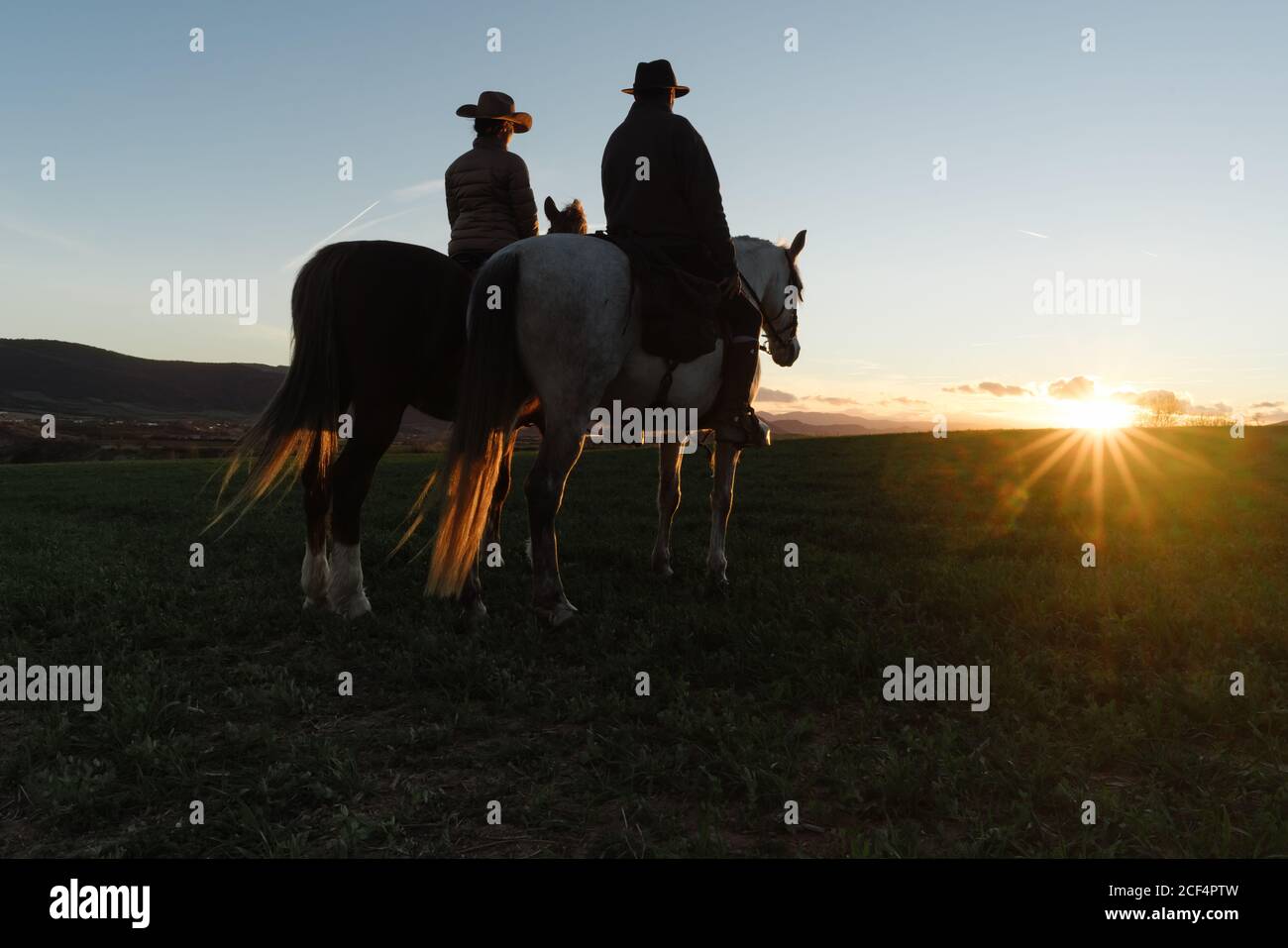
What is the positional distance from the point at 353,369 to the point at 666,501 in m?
3.49

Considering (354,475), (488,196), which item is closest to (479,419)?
(354,475)

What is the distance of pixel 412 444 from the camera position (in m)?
43.1

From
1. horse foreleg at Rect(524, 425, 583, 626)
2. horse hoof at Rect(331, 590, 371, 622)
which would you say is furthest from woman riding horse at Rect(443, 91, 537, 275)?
horse hoof at Rect(331, 590, 371, 622)

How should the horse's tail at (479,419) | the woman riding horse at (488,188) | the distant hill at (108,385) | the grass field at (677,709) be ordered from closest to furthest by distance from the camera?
1. the grass field at (677,709)
2. the horse's tail at (479,419)
3. the woman riding horse at (488,188)
4. the distant hill at (108,385)

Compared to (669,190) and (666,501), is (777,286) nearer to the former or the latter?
(669,190)

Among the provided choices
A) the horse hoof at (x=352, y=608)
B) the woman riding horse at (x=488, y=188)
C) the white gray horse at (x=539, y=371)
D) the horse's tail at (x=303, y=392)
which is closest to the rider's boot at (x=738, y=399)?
the white gray horse at (x=539, y=371)

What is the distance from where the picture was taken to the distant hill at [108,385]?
169375mm

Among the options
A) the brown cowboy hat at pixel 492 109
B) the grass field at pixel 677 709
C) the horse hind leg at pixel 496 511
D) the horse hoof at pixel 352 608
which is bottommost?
the grass field at pixel 677 709

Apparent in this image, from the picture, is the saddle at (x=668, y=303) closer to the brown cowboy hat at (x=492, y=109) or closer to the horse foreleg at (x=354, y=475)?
the brown cowboy hat at (x=492, y=109)

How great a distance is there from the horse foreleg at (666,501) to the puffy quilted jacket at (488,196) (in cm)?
269

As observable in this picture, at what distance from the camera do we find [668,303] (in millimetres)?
6289
